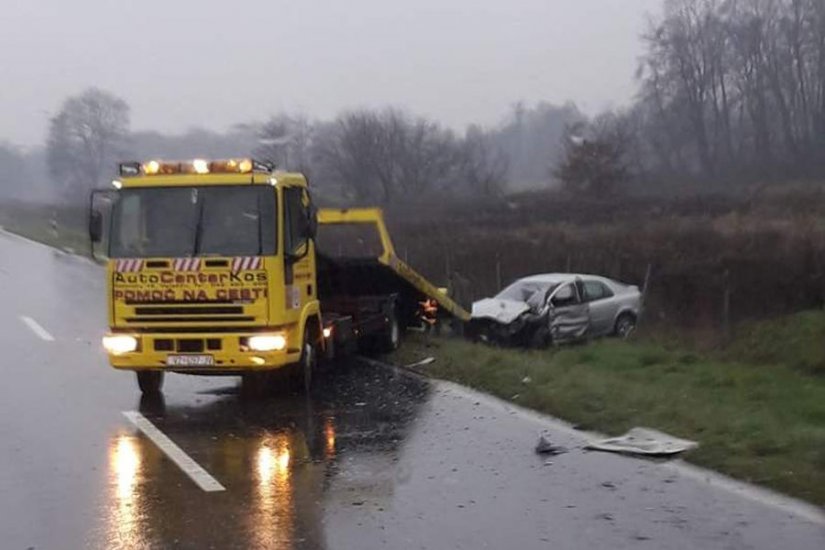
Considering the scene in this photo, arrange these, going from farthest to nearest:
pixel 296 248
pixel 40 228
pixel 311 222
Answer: pixel 40 228, pixel 311 222, pixel 296 248

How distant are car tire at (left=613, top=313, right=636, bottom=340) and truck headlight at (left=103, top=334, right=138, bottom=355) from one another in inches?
474

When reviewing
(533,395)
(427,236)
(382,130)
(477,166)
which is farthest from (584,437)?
(477,166)

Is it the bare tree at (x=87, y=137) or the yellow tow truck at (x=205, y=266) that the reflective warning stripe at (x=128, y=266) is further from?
the bare tree at (x=87, y=137)

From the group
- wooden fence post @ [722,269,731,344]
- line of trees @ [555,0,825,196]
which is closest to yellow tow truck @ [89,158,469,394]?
wooden fence post @ [722,269,731,344]

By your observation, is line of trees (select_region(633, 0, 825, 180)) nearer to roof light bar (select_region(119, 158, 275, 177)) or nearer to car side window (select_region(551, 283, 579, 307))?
car side window (select_region(551, 283, 579, 307))

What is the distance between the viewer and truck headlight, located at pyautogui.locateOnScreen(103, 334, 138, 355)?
1192 cm

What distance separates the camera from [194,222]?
12.1m

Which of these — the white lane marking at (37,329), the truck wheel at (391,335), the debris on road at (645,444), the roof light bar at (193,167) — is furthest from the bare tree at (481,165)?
the debris on road at (645,444)

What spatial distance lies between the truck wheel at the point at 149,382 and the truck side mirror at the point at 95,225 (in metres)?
1.54

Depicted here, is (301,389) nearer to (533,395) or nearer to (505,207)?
(533,395)

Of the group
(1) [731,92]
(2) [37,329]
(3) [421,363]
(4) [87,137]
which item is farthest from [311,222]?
(1) [731,92]

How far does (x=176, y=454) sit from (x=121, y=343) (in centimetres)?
274

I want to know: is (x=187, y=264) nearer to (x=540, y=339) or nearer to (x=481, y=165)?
(x=540, y=339)

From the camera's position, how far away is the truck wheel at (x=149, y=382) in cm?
1278
